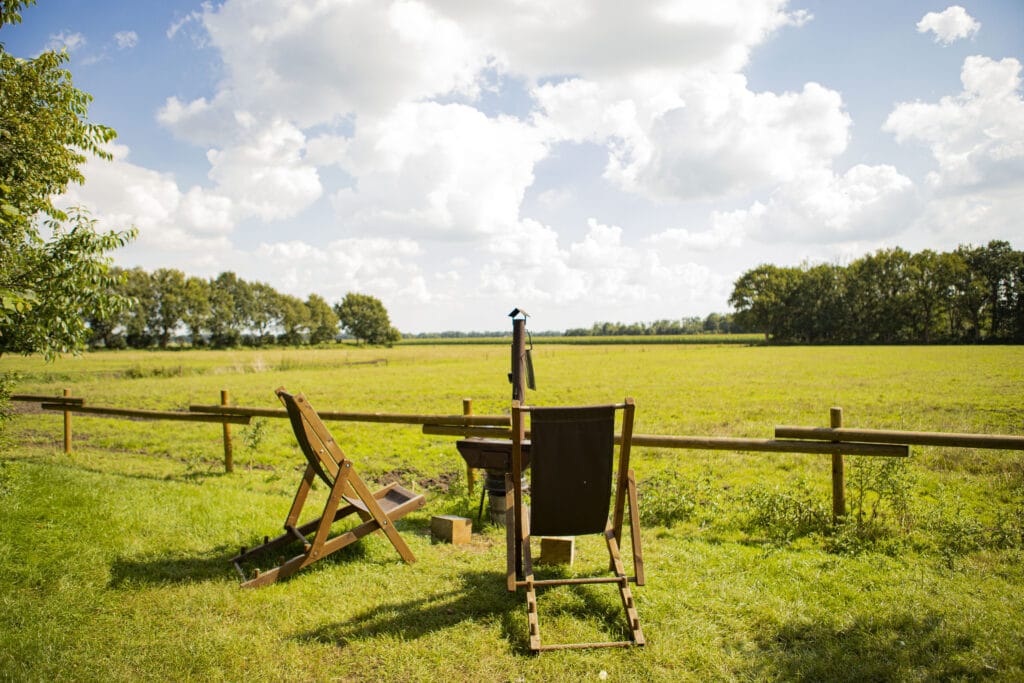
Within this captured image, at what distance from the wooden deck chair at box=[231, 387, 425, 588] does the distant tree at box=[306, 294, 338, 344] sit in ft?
334

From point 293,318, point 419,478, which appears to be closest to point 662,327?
point 293,318

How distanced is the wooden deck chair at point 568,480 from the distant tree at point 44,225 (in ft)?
17.3

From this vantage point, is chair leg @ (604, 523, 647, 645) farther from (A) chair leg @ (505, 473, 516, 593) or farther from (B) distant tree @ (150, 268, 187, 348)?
(B) distant tree @ (150, 268, 187, 348)

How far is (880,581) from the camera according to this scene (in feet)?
14.1

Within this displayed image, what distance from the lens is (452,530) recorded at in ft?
17.5

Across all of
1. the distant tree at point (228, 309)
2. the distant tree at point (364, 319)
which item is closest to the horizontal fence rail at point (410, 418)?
the distant tree at point (228, 309)

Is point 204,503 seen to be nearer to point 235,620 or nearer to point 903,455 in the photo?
point 235,620

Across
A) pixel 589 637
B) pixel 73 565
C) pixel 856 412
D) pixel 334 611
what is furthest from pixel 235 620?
pixel 856 412

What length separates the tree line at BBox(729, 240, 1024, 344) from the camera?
1750 inches

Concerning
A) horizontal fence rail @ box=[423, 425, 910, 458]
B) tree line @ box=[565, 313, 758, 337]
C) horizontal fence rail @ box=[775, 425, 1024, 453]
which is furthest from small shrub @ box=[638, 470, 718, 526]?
tree line @ box=[565, 313, 758, 337]

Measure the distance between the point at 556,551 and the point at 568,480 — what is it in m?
1.36

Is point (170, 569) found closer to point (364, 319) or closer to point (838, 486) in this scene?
point (838, 486)

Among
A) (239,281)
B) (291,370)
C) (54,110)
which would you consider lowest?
(291,370)

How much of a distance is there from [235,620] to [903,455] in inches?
239
